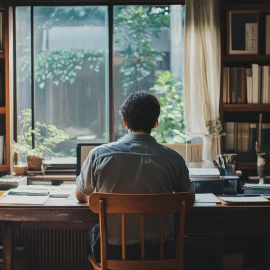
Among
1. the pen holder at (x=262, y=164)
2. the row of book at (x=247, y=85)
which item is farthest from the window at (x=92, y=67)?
the pen holder at (x=262, y=164)

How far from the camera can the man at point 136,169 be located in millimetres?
2580

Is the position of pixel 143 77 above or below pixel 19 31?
below

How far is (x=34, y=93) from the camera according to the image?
409 cm

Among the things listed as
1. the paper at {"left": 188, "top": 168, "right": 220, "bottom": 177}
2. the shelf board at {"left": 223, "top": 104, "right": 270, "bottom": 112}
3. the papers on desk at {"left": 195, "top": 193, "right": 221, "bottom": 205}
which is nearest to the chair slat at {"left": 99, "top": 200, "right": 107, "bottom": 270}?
the papers on desk at {"left": 195, "top": 193, "right": 221, "bottom": 205}

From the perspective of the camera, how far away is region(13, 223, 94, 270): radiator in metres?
3.96

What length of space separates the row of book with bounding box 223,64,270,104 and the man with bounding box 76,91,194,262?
1.26 meters

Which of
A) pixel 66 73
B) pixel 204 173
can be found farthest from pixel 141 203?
pixel 66 73

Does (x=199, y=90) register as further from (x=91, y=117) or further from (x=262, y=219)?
(x=262, y=219)

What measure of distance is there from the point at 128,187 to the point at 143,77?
5.42ft

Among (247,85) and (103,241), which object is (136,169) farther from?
(247,85)

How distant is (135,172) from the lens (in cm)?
259

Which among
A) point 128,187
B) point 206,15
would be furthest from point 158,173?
point 206,15

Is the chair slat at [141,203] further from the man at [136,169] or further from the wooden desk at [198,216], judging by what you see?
the wooden desk at [198,216]

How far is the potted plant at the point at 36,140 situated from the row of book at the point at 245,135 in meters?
1.19
